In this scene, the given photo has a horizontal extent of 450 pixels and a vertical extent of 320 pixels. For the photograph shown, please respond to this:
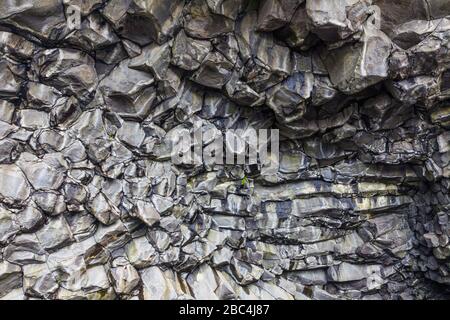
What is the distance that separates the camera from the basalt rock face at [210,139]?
526 cm

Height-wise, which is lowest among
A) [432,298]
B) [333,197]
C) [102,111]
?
[432,298]

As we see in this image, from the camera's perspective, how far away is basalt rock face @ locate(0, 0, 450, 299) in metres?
5.26

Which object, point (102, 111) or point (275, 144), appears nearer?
point (102, 111)

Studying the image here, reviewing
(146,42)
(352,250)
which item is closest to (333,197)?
(352,250)

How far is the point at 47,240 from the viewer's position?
5277 millimetres

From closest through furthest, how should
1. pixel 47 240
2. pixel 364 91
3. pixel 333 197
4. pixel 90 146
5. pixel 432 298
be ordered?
pixel 47 240 < pixel 90 146 < pixel 364 91 < pixel 333 197 < pixel 432 298

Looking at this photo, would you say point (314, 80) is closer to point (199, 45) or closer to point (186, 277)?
point (199, 45)

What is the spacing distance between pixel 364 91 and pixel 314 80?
0.97 m

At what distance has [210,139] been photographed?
664 cm

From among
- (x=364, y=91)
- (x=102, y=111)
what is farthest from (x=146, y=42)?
(x=364, y=91)

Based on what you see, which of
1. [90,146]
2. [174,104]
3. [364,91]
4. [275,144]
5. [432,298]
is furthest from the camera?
[432,298]

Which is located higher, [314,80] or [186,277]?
[314,80]

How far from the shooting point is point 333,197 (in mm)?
7973

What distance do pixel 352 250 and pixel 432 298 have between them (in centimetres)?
267
